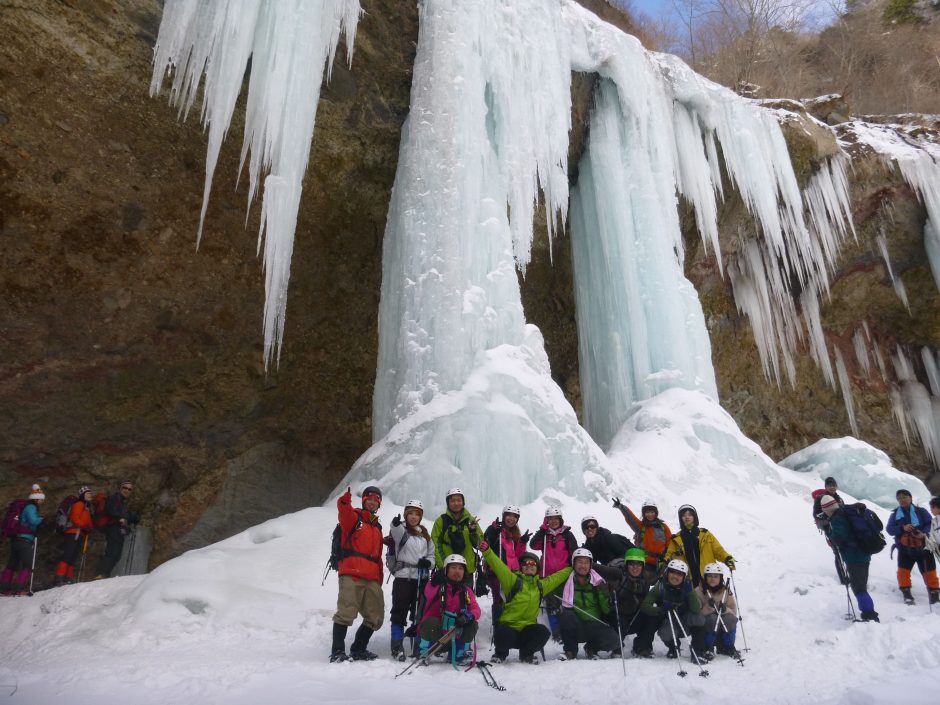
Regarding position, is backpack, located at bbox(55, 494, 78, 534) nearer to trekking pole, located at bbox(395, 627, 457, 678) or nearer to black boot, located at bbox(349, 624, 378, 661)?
black boot, located at bbox(349, 624, 378, 661)

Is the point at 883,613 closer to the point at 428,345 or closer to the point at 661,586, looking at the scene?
the point at 661,586

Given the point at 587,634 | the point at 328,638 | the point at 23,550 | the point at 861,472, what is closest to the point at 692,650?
the point at 587,634

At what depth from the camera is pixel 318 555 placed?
5.78 metres

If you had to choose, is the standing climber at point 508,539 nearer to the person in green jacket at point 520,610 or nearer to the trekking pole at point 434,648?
the person in green jacket at point 520,610

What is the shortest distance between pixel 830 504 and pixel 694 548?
134cm

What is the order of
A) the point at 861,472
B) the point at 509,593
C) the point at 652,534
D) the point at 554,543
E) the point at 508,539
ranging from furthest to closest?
the point at 861,472 → the point at 652,534 → the point at 554,543 → the point at 508,539 → the point at 509,593

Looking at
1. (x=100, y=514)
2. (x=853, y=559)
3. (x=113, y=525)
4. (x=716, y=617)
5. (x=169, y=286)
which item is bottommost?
(x=716, y=617)

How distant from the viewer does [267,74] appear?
7504 mm

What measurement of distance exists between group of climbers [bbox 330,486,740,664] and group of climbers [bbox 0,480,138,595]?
4303 millimetres

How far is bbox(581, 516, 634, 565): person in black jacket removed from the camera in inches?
197

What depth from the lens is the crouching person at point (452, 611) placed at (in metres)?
3.98

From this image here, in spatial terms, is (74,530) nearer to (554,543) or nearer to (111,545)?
(111,545)

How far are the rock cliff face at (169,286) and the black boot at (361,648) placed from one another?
707 centimetres

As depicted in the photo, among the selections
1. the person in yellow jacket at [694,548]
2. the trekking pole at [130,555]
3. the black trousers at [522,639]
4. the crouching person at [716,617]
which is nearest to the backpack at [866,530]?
the person in yellow jacket at [694,548]
